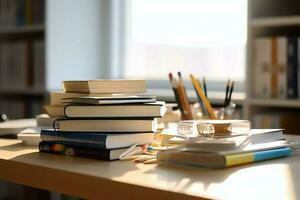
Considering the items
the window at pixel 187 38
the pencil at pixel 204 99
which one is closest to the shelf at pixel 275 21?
the window at pixel 187 38

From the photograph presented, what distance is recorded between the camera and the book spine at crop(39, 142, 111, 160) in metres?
1.01

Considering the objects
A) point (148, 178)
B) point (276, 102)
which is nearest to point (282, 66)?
point (276, 102)

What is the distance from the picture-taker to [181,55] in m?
2.74

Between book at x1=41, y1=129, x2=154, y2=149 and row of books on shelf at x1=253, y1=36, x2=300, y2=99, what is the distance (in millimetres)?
1129

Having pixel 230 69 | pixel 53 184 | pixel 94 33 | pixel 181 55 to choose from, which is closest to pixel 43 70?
pixel 94 33

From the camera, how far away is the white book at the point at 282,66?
206cm

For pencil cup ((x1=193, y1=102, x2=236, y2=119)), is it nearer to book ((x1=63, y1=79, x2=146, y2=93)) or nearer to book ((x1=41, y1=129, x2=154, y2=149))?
book ((x1=63, y1=79, x2=146, y2=93))

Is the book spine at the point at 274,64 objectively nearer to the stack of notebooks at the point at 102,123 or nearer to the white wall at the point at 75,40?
the stack of notebooks at the point at 102,123

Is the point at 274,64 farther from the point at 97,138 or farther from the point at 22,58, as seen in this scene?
the point at 22,58

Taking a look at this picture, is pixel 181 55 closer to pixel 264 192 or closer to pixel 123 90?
pixel 123 90

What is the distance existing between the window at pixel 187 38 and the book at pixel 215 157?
1.45m

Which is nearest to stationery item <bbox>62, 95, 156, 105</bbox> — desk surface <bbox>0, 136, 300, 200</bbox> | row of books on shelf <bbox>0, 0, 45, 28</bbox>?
desk surface <bbox>0, 136, 300, 200</bbox>

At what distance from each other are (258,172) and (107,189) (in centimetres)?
25

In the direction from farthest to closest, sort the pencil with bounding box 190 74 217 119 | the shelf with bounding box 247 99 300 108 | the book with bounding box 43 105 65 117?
the shelf with bounding box 247 99 300 108, the pencil with bounding box 190 74 217 119, the book with bounding box 43 105 65 117
